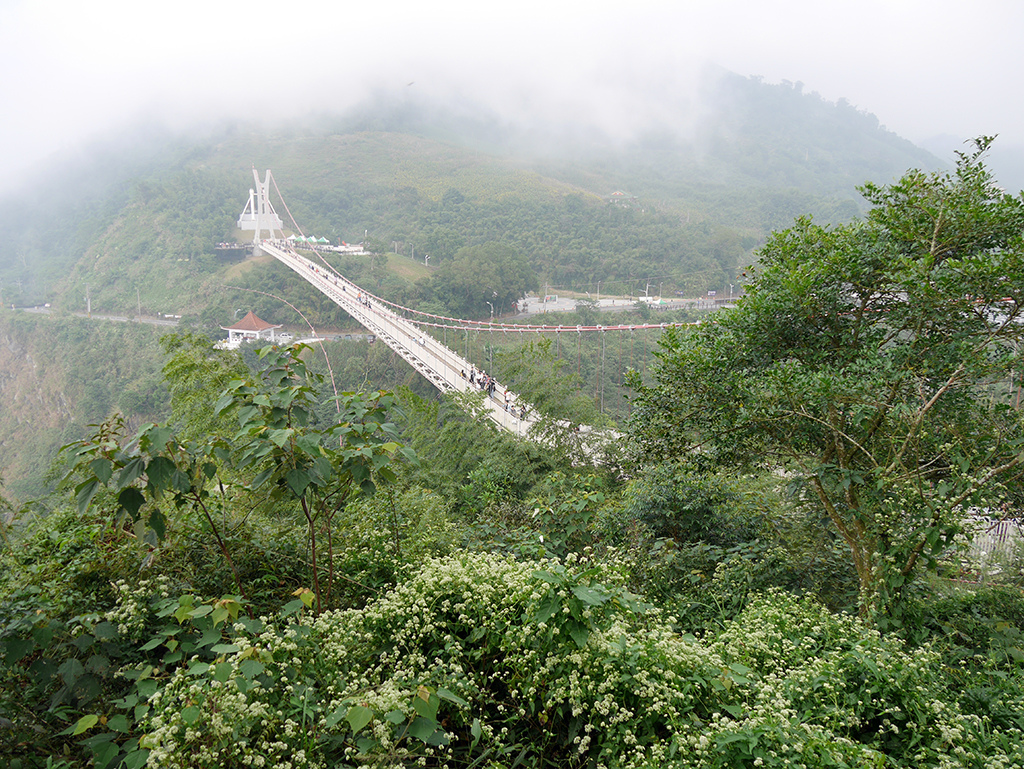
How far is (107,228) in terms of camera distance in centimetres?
4300

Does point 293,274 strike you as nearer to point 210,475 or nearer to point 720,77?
A: point 210,475

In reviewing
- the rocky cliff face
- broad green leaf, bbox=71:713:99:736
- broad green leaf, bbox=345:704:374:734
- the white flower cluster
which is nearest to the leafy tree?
the rocky cliff face

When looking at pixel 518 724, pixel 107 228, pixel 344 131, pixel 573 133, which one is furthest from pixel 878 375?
pixel 573 133

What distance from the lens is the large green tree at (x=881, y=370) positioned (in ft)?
7.24

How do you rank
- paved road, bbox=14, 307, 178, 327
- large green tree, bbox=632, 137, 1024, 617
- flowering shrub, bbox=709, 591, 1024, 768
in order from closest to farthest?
1. flowering shrub, bbox=709, 591, 1024, 768
2. large green tree, bbox=632, 137, 1024, 617
3. paved road, bbox=14, 307, 178, 327

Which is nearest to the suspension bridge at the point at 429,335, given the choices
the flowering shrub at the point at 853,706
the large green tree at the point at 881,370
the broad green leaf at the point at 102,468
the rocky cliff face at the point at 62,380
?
the large green tree at the point at 881,370

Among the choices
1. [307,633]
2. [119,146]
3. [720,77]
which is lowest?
[307,633]

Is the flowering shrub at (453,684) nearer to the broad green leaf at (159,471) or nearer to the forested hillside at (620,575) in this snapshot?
the forested hillside at (620,575)

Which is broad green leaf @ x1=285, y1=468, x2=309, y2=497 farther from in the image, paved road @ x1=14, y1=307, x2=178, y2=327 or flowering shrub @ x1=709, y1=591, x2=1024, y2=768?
paved road @ x1=14, y1=307, x2=178, y2=327

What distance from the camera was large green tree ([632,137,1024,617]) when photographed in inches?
86.9

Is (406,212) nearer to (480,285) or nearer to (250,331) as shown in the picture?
(480,285)

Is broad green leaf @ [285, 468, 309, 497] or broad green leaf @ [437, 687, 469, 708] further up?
broad green leaf @ [285, 468, 309, 497]

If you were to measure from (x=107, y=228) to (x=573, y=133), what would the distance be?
81.3 m

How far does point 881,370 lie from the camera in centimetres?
248
